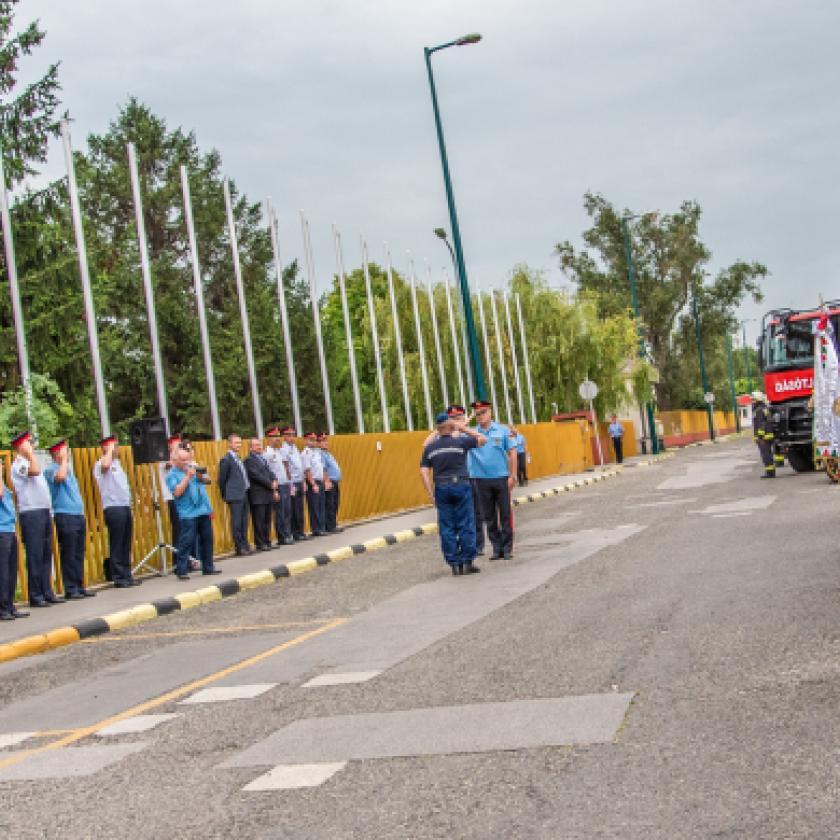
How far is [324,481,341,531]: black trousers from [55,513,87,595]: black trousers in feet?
28.8

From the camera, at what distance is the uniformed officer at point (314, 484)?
23.2 meters

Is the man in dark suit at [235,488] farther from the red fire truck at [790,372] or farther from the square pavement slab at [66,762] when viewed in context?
the square pavement slab at [66,762]

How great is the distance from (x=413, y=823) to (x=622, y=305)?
7029 centimetres

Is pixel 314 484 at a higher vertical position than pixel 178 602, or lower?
higher

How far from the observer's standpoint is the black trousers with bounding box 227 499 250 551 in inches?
794

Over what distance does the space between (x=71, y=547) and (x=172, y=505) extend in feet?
10.3

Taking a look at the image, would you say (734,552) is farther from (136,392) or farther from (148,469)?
(136,392)

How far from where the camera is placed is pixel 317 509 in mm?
23781

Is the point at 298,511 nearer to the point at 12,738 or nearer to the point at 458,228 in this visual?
the point at 458,228

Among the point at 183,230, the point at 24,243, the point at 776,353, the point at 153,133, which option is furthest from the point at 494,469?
the point at 153,133

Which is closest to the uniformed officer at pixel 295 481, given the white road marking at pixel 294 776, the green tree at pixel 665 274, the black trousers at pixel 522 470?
the black trousers at pixel 522 470

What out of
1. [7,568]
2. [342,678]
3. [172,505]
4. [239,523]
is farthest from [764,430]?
[342,678]

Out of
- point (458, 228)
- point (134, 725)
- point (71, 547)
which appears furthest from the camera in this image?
point (458, 228)

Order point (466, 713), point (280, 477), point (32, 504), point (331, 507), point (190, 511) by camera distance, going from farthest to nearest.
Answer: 1. point (331, 507)
2. point (280, 477)
3. point (190, 511)
4. point (32, 504)
5. point (466, 713)
